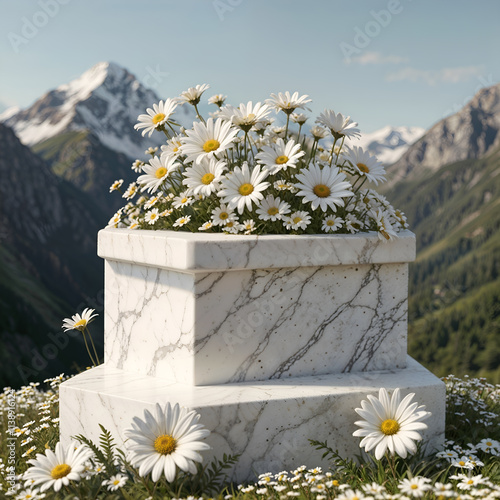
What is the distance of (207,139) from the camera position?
4.38m

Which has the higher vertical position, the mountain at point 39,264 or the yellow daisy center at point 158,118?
the yellow daisy center at point 158,118

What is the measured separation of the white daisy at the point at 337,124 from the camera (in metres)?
4.45

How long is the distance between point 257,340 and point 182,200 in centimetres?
133

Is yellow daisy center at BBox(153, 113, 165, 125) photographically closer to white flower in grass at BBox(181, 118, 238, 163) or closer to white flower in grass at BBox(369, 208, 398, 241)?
white flower in grass at BBox(181, 118, 238, 163)

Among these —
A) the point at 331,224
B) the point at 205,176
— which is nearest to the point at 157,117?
the point at 205,176

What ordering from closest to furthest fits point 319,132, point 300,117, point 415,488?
1. point 415,488
2. point 300,117
3. point 319,132

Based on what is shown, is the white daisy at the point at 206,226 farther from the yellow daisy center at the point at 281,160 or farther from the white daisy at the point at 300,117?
the white daisy at the point at 300,117

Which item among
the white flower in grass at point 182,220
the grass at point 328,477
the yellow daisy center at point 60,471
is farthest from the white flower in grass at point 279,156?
the yellow daisy center at point 60,471

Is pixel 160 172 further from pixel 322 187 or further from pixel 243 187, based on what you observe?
pixel 322 187

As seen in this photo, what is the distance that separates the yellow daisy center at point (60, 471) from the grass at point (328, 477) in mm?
95

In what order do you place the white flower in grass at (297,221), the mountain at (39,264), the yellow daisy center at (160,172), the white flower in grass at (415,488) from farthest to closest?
the mountain at (39,264) < the yellow daisy center at (160,172) < the white flower in grass at (297,221) < the white flower in grass at (415,488)

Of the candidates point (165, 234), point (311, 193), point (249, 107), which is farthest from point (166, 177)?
point (311, 193)

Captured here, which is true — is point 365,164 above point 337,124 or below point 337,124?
below

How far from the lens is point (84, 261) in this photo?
4252 inches
